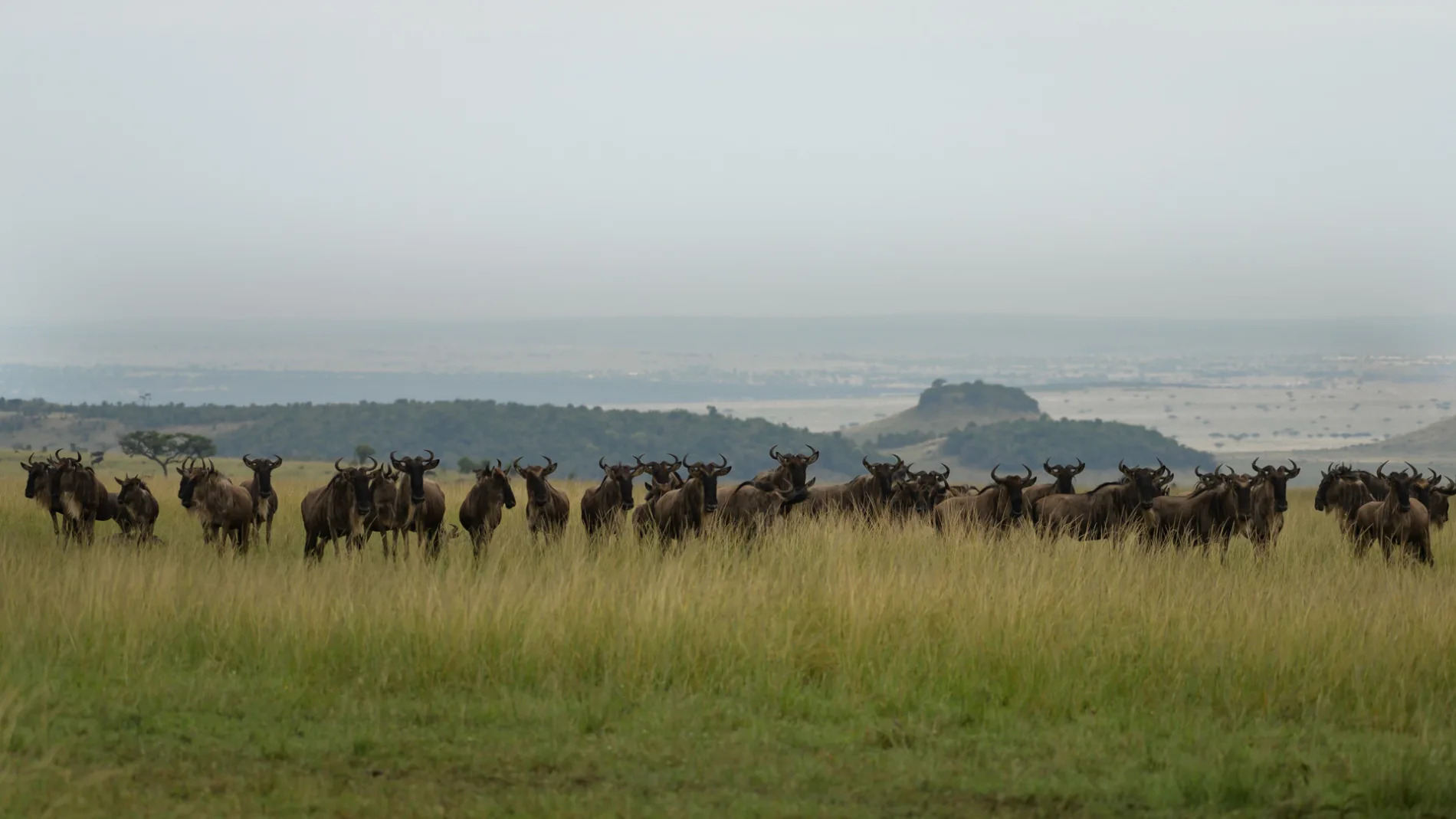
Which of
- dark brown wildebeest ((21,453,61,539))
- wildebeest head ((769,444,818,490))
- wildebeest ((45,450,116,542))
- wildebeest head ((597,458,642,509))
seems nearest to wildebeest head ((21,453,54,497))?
dark brown wildebeest ((21,453,61,539))

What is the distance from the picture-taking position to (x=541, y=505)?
19.3 meters

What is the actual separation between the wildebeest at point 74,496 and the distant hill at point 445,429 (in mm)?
118744

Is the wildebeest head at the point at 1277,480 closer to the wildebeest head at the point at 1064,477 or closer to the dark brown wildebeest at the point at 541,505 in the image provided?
the wildebeest head at the point at 1064,477

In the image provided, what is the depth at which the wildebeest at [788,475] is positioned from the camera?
67.3 ft

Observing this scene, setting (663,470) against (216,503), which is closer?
(216,503)

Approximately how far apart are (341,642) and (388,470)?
6996mm

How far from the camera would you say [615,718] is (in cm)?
1036

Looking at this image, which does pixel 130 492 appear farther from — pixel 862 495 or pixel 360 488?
pixel 862 495

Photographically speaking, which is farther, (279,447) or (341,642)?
(279,447)

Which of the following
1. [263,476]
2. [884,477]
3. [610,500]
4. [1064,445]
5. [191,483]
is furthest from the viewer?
[1064,445]

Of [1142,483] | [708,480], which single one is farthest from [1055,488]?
[708,480]

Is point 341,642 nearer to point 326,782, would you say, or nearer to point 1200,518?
point 326,782

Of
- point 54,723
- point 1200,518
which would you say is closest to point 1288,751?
point 54,723

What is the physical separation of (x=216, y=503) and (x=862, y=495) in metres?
9.87
